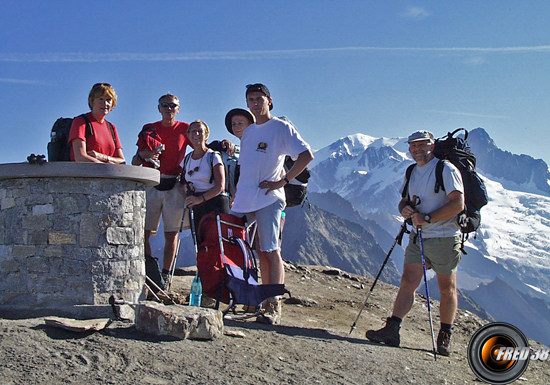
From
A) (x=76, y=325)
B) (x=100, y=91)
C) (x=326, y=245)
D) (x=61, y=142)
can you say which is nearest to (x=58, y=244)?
(x=76, y=325)

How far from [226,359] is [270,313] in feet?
5.44

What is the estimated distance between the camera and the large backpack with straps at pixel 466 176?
600cm

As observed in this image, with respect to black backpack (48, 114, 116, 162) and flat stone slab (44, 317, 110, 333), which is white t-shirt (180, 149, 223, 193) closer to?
black backpack (48, 114, 116, 162)

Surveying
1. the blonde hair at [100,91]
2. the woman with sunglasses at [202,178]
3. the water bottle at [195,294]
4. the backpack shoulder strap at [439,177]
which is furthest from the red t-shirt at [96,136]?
the backpack shoulder strap at [439,177]

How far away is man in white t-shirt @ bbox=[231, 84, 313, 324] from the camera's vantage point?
222 inches

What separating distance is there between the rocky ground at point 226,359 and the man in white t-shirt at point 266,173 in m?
0.77

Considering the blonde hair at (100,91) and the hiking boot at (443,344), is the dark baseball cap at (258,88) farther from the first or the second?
the hiking boot at (443,344)

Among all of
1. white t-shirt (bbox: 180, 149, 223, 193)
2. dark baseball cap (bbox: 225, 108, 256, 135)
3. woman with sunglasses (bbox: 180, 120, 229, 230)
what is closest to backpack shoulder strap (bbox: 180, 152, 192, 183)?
woman with sunglasses (bbox: 180, 120, 229, 230)

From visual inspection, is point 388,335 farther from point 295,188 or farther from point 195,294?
point 195,294

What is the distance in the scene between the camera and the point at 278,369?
4418mm

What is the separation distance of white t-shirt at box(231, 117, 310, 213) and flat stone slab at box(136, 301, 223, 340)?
4.36 feet

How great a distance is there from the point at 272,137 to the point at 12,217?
2727 mm

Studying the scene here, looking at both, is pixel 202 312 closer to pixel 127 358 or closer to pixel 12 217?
pixel 127 358

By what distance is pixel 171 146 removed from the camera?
710cm
